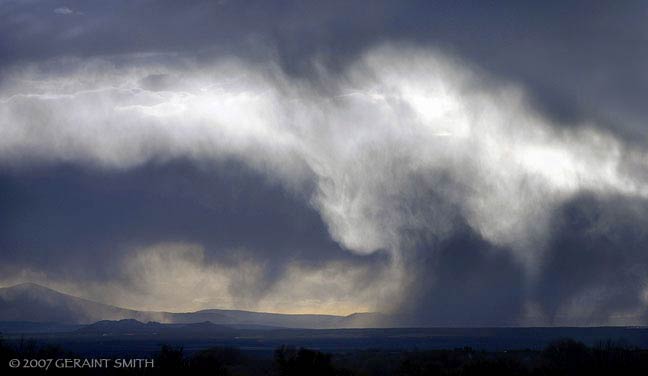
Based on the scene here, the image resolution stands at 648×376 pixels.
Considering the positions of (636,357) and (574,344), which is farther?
(574,344)

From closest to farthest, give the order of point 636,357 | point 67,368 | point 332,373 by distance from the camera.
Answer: point 67,368 < point 332,373 < point 636,357

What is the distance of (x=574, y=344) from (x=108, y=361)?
128ft

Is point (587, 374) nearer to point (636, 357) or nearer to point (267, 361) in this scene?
point (636, 357)

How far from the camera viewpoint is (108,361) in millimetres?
45531

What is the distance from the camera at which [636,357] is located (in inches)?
2258

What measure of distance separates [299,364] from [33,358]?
14.3 metres

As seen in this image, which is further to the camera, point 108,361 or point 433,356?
point 433,356

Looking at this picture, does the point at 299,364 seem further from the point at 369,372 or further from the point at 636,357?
the point at 636,357

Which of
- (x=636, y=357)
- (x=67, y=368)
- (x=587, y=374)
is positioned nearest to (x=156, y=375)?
(x=67, y=368)

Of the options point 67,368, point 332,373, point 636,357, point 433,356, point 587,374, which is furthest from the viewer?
point 433,356

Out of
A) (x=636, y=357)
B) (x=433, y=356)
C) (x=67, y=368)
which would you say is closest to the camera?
(x=67, y=368)

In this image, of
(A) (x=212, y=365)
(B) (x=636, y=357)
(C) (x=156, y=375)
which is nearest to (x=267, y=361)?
(A) (x=212, y=365)

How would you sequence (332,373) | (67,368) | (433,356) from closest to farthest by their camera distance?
1. (67,368)
2. (332,373)
3. (433,356)

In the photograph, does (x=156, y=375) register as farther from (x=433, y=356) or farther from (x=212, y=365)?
(x=433, y=356)
